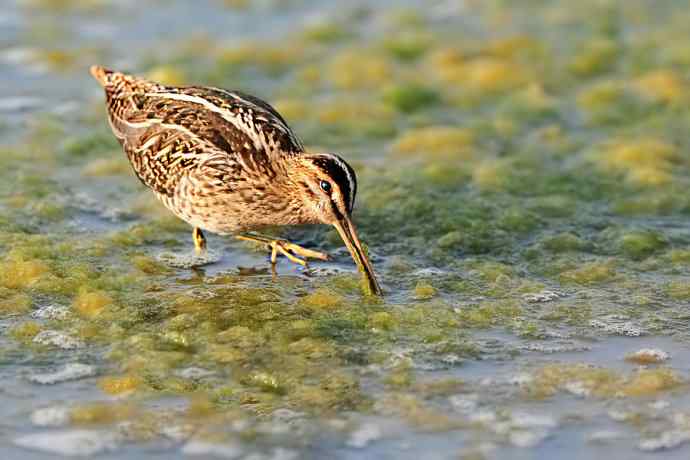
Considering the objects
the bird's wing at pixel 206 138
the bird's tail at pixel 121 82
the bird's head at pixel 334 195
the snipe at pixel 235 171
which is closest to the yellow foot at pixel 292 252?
the snipe at pixel 235 171

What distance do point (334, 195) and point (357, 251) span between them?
1.01 ft

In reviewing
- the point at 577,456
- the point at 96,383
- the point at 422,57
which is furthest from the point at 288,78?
the point at 577,456

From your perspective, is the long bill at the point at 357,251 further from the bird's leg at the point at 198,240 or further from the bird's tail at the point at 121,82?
the bird's tail at the point at 121,82

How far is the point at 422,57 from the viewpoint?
9.59 meters

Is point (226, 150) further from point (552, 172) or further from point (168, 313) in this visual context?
point (552, 172)

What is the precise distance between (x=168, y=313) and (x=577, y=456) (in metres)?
2.22

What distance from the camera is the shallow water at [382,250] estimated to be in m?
5.03

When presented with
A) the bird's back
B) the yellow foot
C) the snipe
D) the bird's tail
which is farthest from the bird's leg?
the bird's tail

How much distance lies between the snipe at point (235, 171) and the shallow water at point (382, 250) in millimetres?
314

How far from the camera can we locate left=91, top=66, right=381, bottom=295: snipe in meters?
6.30

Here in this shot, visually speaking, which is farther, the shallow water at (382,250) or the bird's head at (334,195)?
the bird's head at (334,195)

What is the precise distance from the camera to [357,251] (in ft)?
20.3

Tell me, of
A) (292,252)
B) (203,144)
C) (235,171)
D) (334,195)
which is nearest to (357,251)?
(334,195)

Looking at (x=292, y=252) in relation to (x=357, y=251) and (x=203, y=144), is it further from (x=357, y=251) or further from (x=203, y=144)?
(x=203, y=144)
